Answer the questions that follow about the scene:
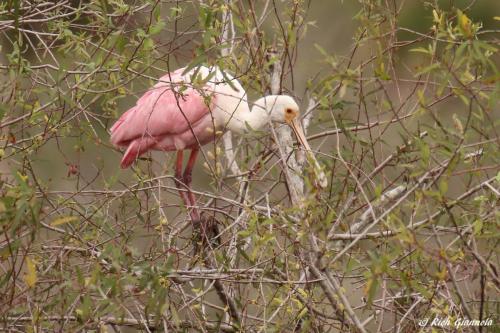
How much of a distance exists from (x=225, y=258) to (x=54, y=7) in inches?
44.2

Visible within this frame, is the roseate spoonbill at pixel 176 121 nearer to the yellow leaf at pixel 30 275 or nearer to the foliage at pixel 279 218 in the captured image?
the foliage at pixel 279 218

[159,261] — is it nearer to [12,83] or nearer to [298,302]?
[298,302]

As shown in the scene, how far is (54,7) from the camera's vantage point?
12.6 ft

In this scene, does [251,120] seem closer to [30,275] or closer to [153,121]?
[153,121]

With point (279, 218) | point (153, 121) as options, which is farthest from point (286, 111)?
point (279, 218)

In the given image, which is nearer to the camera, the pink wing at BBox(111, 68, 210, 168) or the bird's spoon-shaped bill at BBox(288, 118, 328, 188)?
the bird's spoon-shaped bill at BBox(288, 118, 328, 188)

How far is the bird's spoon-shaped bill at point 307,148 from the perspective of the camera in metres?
3.05

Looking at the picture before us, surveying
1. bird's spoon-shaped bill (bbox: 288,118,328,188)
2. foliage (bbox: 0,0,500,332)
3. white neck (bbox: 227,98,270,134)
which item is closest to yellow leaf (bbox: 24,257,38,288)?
foliage (bbox: 0,0,500,332)

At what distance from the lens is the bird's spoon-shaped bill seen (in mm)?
3055

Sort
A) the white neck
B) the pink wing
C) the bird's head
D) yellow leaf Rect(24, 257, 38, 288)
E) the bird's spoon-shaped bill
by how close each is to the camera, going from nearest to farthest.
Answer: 1. yellow leaf Rect(24, 257, 38, 288)
2. the bird's spoon-shaped bill
3. the bird's head
4. the white neck
5. the pink wing

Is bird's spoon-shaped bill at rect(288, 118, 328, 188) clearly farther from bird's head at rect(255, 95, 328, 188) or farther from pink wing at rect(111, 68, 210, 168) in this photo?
pink wing at rect(111, 68, 210, 168)

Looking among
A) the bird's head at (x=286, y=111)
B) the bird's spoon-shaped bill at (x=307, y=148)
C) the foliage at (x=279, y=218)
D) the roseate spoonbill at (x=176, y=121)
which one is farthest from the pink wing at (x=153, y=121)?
the foliage at (x=279, y=218)

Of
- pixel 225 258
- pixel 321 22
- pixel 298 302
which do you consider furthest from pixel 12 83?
pixel 321 22

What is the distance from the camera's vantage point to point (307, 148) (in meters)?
3.94
